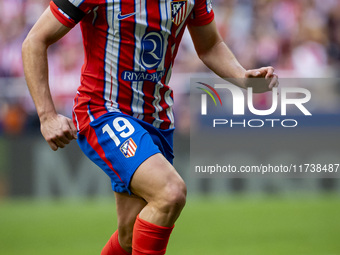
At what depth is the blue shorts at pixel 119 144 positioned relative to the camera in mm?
3404

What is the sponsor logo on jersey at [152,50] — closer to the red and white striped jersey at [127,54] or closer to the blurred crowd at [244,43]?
the red and white striped jersey at [127,54]

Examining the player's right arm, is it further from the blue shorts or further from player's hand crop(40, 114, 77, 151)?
the blue shorts

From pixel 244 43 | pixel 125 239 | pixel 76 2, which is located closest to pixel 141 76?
pixel 76 2

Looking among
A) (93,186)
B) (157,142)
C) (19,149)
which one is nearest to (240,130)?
(93,186)

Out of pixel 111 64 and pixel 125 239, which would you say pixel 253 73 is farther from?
pixel 125 239

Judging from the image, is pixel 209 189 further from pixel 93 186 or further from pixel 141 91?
pixel 141 91

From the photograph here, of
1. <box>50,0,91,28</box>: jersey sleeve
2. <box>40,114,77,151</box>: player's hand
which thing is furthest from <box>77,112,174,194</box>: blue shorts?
<box>50,0,91,28</box>: jersey sleeve

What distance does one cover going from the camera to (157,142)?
381 cm

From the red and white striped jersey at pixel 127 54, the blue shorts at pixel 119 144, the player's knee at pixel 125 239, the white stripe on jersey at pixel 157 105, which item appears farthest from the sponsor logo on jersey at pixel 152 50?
the player's knee at pixel 125 239

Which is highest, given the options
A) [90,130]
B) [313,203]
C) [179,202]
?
[90,130]

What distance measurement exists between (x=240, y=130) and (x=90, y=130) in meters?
4.90

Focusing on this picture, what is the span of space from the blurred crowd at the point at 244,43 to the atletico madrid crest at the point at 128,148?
5.60 m

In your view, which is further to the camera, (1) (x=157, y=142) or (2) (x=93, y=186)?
(2) (x=93, y=186)

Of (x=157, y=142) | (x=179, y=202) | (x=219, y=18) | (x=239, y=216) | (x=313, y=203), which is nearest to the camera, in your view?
(x=179, y=202)
